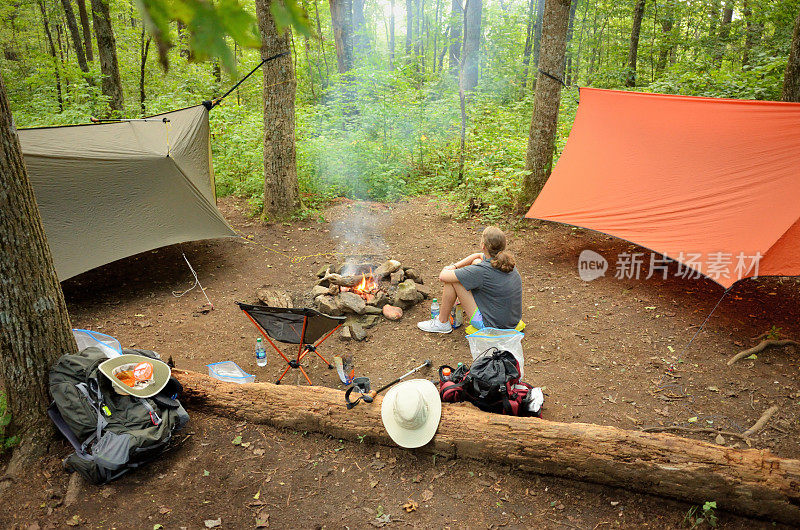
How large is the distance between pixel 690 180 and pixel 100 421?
16.0ft

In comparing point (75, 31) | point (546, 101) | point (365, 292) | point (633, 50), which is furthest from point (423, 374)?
point (75, 31)

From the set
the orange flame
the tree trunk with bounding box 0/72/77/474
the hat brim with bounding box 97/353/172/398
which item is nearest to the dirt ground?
the tree trunk with bounding box 0/72/77/474

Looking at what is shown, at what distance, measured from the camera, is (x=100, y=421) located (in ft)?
7.66

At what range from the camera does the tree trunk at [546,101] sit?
5.64 m

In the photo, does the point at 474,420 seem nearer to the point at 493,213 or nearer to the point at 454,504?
the point at 454,504

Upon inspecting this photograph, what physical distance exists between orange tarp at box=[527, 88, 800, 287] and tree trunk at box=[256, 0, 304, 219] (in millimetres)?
3703

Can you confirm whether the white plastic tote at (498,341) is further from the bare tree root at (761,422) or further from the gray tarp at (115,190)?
the gray tarp at (115,190)

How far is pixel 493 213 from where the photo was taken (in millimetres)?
6535

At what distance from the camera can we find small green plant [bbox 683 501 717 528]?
1.99 metres

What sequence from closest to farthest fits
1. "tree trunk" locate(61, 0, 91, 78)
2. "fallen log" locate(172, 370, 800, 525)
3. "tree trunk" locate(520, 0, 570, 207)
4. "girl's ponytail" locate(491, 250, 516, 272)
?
"fallen log" locate(172, 370, 800, 525), "girl's ponytail" locate(491, 250, 516, 272), "tree trunk" locate(520, 0, 570, 207), "tree trunk" locate(61, 0, 91, 78)

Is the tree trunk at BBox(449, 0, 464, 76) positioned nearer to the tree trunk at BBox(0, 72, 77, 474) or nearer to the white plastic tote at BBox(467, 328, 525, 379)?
the white plastic tote at BBox(467, 328, 525, 379)

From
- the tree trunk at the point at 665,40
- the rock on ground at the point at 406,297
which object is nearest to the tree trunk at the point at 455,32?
the tree trunk at the point at 665,40

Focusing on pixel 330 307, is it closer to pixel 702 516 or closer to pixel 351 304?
pixel 351 304

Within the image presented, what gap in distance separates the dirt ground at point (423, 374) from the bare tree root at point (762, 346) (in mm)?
59
